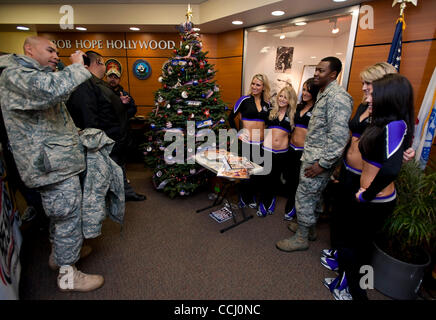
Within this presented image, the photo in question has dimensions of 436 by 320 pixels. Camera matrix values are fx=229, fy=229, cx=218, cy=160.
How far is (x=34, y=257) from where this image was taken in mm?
2205

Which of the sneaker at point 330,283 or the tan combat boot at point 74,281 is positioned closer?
the tan combat boot at point 74,281

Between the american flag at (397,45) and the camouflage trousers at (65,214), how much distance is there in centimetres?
321

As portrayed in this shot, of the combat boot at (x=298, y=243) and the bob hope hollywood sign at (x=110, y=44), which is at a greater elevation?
the bob hope hollywood sign at (x=110, y=44)

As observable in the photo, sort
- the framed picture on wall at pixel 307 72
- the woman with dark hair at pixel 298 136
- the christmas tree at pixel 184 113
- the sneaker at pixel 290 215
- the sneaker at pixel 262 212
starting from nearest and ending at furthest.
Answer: the woman with dark hair at pixel 298 136 → the sneaker at pixel 290 215 → the sneaker at pixel 262 212 → the christmas tree at pixel 184 113 → the framed picture on wall at pixel 307 72

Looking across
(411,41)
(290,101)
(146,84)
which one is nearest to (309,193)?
(290,101)

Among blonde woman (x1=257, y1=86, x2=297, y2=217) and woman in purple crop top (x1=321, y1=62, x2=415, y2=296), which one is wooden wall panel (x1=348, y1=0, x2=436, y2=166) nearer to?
woman in purple crop top (x1=321, y1=62, x2=415, y2=296)

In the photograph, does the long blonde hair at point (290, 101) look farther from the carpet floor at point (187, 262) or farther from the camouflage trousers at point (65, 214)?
the camouflage trousers at point (65, 214)

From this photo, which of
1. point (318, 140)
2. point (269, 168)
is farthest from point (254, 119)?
point (318, 140)

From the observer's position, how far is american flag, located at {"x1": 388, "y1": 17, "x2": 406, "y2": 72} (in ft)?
7.58

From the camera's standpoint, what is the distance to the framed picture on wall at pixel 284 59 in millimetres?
4206

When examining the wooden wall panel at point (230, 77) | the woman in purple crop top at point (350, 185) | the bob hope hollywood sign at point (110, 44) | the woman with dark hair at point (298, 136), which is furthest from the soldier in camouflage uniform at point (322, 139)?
the bob hope hollywood sign at point (110, 44)

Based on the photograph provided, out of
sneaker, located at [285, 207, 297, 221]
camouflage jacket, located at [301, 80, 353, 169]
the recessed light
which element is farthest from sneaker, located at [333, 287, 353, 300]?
the recessed light

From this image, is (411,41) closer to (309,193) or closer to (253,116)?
(253,116)

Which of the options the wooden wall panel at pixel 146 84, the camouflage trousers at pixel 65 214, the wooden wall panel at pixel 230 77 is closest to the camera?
the camouflage trousers at pixel 65 214
